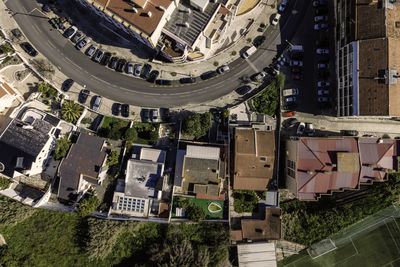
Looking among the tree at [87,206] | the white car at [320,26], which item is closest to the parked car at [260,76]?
the white car at [320,26]

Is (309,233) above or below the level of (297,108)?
below

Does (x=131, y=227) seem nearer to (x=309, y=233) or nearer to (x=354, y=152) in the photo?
(x=309, y=233)

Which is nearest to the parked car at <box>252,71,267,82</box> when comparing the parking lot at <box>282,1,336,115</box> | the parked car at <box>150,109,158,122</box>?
the parking lot at <box>282,1,336,115</box>

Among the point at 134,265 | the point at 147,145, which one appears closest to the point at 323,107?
the point at 147,145

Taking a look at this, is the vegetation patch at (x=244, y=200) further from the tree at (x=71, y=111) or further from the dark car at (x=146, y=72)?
the tree at (x=71, y=111)

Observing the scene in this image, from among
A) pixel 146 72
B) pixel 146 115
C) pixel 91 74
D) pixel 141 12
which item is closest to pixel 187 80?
pixel 146 72

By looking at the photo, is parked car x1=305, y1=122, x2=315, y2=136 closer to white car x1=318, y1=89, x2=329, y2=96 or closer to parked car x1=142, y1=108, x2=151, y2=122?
white car x1=318, y1=89, x2=329, y2=96
